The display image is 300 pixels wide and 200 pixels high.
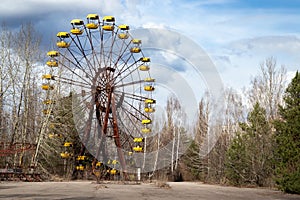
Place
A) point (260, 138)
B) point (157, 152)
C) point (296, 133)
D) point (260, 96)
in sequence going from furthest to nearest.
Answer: point (260, 96) → point (157, 152) → point (260, 138) → point (296, 133)

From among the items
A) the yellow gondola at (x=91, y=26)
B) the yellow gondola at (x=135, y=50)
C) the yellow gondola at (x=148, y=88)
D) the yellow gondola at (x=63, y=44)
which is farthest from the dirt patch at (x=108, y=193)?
the yellow gondola at (x=91, y=26)

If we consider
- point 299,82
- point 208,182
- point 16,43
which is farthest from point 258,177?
point 16,43

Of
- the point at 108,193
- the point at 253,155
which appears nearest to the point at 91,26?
the point at 108,193

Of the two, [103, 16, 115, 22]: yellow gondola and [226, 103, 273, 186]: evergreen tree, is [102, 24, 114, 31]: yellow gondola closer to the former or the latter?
[103, 16, 115, 22]: yellow gondola

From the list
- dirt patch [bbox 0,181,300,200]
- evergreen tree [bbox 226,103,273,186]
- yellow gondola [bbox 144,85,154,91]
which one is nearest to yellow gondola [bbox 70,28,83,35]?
yellow gondola [bbox 144,85,154,91]

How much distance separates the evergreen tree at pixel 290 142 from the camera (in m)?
22.4

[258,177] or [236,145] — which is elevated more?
[236,145]

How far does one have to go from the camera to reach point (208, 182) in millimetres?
37031

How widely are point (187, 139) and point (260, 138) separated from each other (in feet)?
58.3

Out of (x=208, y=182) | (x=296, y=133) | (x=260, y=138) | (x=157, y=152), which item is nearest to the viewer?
(x=296, y=133)

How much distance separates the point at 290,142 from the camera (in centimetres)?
2344

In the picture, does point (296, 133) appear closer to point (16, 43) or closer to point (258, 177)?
point (258, 177)

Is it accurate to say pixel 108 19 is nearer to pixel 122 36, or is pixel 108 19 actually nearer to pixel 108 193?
pixel 122 36

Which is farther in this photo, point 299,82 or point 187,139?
point 187,139
